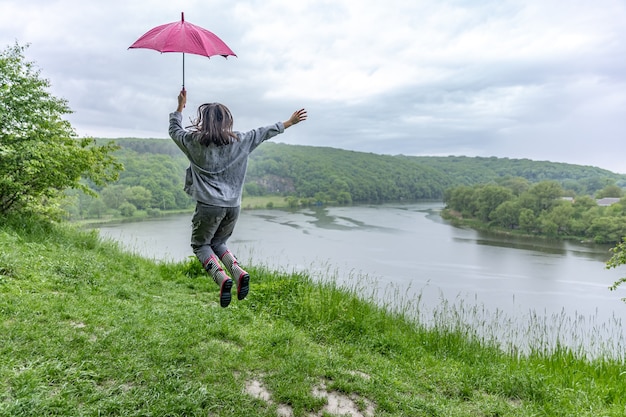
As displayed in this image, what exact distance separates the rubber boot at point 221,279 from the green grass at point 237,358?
0.52 m

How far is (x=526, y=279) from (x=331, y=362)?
25168 mm

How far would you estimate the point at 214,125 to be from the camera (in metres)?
2.83

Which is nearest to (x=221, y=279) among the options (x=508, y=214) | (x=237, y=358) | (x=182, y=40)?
(x=237, y=358)

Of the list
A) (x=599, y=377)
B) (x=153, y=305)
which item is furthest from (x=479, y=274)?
(x=153, y=305)

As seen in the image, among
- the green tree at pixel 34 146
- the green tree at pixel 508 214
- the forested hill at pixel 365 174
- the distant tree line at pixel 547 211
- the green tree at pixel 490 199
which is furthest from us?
the forested hill at pixel 365 174

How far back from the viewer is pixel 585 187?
231 feet

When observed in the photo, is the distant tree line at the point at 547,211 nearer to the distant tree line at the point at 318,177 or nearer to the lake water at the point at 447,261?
the lake water at the point at 447,261

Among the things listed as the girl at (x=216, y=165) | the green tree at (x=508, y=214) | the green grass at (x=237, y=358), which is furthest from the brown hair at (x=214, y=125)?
the green tree at (x=508, y=214)

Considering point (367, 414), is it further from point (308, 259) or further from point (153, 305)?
point (308, 259)

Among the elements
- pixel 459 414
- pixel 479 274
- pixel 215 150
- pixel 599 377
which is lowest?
pixel 479 274

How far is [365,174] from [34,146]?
291 ft

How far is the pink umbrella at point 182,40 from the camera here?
9.95 ft

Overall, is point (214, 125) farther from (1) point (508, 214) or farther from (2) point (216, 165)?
(1) point (508, 214)

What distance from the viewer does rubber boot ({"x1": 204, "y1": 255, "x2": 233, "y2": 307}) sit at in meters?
2.93
